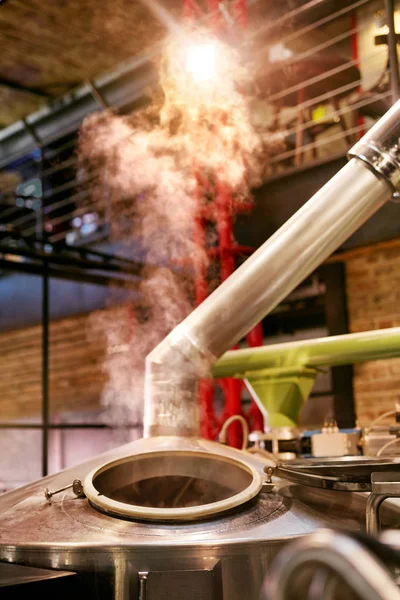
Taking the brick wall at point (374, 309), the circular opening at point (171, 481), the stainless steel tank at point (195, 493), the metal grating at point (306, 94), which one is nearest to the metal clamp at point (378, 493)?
the stainless steel tank at point (195, 493)

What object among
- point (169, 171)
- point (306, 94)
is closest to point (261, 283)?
point (169, 171)

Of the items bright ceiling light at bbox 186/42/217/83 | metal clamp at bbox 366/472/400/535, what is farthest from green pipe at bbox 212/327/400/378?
bright ceiling light at bbox 186/42/217/83

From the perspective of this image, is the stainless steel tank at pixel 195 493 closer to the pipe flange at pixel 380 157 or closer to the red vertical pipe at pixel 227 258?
the pipe flange at pixel 380 157

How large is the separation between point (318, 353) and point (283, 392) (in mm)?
248

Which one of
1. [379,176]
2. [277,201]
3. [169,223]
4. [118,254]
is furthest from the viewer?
[118,254]

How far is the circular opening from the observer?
5.62ft

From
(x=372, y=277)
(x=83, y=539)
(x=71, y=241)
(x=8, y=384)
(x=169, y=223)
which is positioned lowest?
(x=83, y=539)

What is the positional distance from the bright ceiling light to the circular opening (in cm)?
229

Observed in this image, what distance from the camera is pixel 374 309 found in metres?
4.43

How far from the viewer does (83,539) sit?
4.94 ft

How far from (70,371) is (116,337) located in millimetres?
637

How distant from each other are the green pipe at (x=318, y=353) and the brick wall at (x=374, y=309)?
6.50 ft

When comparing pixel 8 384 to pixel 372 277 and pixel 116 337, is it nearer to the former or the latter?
pixel 116 337

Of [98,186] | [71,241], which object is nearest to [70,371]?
[71,241]
